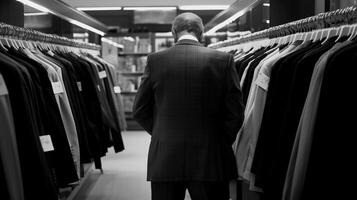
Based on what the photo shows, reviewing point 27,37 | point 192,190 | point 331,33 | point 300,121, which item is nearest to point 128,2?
point 27,37

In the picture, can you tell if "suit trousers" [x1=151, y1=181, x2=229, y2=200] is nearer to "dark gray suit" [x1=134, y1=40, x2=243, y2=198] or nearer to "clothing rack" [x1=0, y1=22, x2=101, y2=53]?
"dark gray suit" [x1=134, y1=40, x2=243, y2=198]

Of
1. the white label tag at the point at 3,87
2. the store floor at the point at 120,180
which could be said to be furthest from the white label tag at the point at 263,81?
the store floor at the point at 120,180

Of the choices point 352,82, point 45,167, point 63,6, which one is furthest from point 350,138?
point 63,6

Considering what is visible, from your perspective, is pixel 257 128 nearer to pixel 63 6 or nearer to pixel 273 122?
pixel 273 122

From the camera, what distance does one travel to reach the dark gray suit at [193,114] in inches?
109

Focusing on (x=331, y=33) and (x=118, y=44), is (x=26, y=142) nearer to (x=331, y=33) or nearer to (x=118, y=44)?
(x=331, y=33)

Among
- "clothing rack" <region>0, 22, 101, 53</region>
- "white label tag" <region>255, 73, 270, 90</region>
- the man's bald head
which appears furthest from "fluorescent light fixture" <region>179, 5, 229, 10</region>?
"white label tag" <region>255, 73, 270, 90</region>

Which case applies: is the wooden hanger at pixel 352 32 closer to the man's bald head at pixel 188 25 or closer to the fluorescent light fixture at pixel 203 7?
the man's bald head at pixel 188 25

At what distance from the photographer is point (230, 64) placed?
282 centimetres

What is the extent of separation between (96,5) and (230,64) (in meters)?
8.62

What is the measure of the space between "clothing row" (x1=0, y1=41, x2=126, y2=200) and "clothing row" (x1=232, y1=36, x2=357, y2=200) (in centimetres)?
109

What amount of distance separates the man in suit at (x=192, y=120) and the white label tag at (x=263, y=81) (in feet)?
0.45

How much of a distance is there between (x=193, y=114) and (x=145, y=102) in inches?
12.1

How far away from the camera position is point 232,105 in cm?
280
